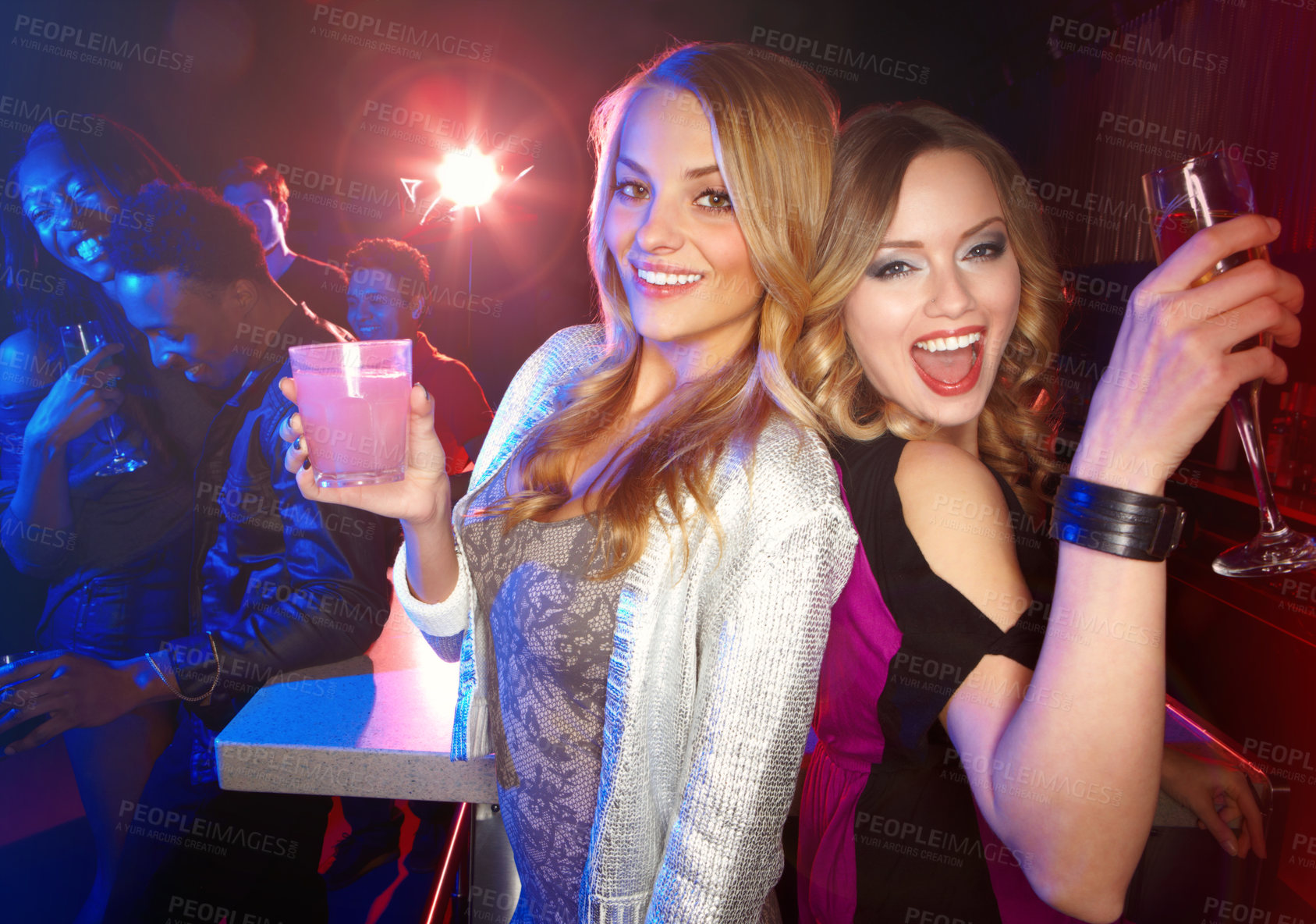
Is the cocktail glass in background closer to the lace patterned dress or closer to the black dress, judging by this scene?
the lace patterned dress

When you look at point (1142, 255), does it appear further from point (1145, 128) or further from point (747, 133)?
point (747, 133)

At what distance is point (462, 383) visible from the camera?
381cm

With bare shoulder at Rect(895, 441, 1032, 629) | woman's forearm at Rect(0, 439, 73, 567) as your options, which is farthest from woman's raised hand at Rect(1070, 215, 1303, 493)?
woman's forearm at Rect(0, 439, 73, 567)

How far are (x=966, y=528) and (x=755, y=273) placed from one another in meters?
0.58

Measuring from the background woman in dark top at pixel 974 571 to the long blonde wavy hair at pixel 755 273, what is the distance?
56mm

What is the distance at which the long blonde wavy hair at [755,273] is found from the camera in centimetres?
118

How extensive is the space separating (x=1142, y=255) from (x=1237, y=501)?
1.59 m

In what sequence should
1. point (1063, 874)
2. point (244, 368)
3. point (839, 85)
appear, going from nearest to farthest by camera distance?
1. point (1063, 874)
2. point (244, 368)
3. point (839, 85)

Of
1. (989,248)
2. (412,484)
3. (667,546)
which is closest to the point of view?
(667,546)

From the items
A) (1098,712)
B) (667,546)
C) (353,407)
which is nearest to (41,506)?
(353,407)

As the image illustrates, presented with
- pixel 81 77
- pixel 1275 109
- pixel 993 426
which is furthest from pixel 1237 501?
pixel 81 77

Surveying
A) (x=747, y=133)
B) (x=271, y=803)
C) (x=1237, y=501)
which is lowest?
(x=271, y=803)

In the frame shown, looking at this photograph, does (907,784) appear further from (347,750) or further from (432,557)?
(347,750)

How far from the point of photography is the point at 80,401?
3.12 m
